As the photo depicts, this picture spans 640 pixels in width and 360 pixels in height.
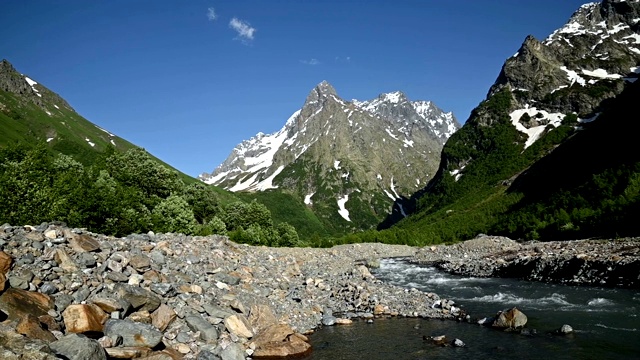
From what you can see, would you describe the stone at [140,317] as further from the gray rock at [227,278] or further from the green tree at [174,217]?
the green tree at [174,217]

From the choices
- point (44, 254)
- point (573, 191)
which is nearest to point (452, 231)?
point (573, 191)

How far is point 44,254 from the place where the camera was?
19.0 m

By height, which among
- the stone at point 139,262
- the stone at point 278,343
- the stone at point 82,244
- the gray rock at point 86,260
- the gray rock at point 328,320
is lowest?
the gray rock at point 328,320

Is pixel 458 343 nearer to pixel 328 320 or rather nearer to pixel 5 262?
pixel 328 320

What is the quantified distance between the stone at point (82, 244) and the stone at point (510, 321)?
25.2m

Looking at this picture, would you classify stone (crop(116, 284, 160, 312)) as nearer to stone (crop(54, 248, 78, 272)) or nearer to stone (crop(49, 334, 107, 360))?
stone (crop(54, 248, 78, 272))

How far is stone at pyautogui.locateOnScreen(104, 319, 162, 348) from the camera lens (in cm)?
1543

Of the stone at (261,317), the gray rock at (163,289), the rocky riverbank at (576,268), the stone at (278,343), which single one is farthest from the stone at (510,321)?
the gray rock at (163,289)

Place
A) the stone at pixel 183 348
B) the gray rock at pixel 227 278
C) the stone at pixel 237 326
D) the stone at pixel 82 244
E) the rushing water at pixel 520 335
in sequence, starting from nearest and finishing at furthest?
the stone at pixel 183 348 < the rushing water at pixel 520 335 < the stone at pixel 237 326 < the stone at pixel 82 244 < the gray rock at pixel 227 278

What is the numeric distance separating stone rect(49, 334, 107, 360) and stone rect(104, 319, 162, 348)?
2272 millimetres

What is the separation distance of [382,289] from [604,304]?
17051mm

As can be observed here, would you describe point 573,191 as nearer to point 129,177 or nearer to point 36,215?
point 129,177

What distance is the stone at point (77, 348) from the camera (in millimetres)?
12211

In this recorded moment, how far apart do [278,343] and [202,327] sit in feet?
13.0
